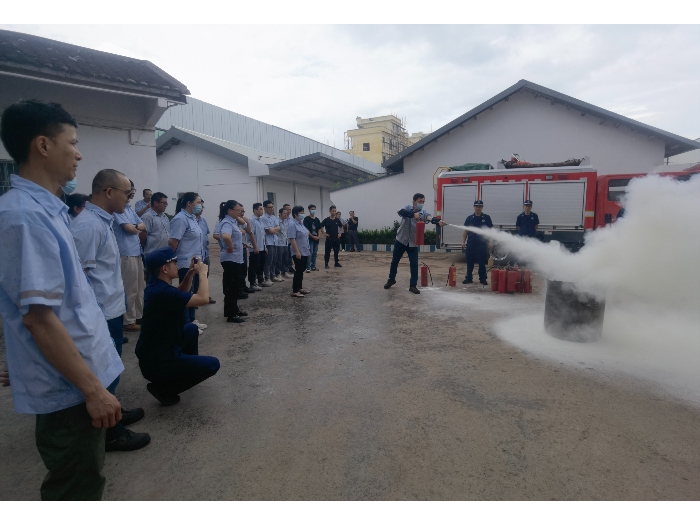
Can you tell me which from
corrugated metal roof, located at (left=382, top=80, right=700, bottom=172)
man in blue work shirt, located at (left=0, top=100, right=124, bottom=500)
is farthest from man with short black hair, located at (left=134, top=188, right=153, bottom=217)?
corrugated metal roof, located at (left=382, top=80, right=700, bottom=172)

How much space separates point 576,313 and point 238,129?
95.6 feet

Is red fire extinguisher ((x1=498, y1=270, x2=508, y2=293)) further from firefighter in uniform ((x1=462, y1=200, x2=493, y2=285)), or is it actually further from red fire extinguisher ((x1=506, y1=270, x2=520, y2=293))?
firefighter in uniform ((x1=462, y1=200, x2=493, y2=285))

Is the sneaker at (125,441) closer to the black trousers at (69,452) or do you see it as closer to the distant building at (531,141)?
the black trousers at (69,452)

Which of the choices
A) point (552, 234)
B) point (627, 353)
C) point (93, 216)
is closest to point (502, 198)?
point (552, 234)

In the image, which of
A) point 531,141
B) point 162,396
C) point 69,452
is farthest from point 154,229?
point 531,141

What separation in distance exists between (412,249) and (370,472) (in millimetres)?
6372

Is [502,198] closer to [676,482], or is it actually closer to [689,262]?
[689,262]

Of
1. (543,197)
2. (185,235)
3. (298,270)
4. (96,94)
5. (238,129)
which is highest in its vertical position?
(238,129)

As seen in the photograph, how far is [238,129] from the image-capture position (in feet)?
97.8

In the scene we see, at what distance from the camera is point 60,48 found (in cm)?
902

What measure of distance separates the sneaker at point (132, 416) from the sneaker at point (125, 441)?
35cm

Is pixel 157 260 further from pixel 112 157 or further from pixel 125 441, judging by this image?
pixel 112 157

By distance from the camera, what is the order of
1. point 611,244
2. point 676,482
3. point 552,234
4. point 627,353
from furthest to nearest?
1. point 552,234
2. point 611,244
3. point 627,353
4. point 676,482

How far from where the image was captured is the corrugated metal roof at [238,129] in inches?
984
